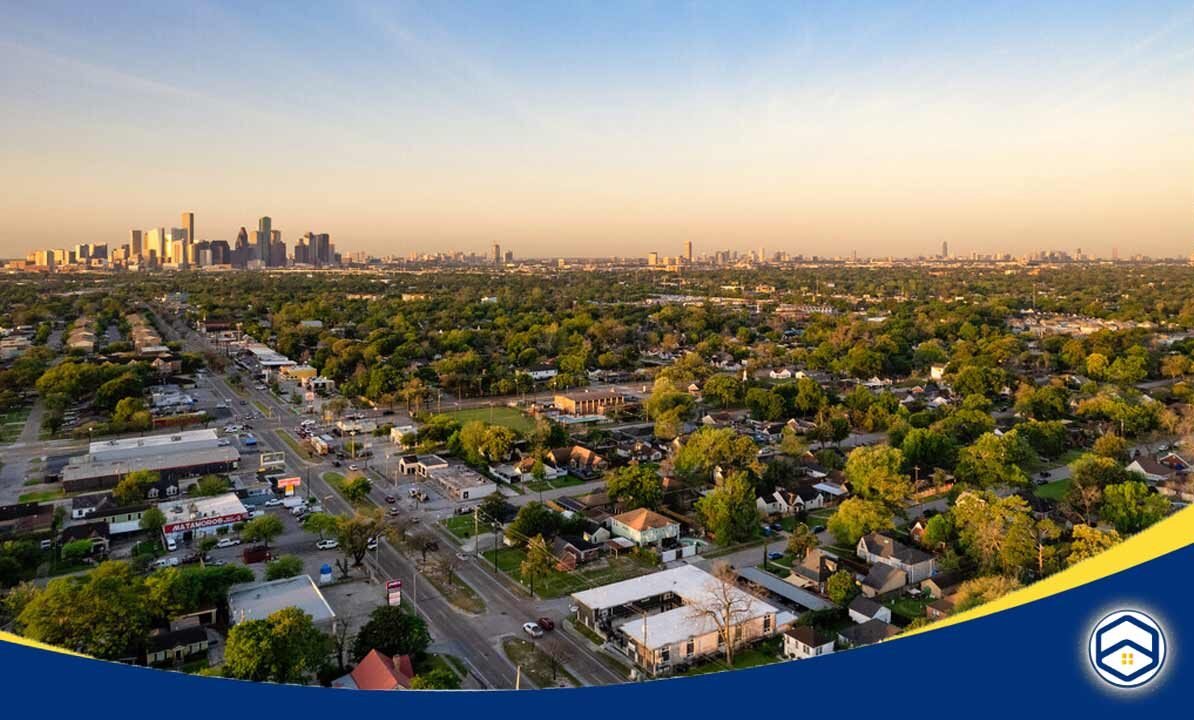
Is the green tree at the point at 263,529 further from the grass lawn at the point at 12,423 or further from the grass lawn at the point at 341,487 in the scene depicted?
the grass lawn at the point at 12,423

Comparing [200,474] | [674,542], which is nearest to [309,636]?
[674,542]

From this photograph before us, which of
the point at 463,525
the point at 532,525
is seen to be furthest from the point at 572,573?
the point at 463,525

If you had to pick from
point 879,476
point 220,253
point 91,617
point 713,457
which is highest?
point 220,253

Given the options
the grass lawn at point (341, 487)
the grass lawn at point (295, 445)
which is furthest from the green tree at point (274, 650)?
the grass lawn at point (295, 445)

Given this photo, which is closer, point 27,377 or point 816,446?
point 816,446

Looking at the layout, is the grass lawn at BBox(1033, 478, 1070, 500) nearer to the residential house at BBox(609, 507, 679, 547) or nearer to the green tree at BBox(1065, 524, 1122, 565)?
the green tree at BBox(1065, 524, 1122, 565)

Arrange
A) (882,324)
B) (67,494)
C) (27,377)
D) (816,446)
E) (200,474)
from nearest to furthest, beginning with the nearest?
1. (67,494)
2. (200,474)
3. (816,446)
4. (27,377)
5. (882,324)

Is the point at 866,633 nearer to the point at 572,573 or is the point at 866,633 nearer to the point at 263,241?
the point at 572,573

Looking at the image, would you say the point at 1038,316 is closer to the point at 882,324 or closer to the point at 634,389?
the point at 882,324
